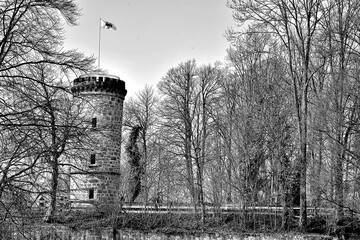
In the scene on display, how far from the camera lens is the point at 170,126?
99.6 feet

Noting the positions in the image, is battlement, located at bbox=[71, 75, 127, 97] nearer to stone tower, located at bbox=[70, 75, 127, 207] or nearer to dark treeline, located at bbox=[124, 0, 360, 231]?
stone tower, located at bbox=[70, 75, 127, 207]

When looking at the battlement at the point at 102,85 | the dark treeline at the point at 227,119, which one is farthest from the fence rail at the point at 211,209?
the battlement at the point at 102,85

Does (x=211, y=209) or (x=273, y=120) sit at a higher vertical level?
(x=273, y=120)

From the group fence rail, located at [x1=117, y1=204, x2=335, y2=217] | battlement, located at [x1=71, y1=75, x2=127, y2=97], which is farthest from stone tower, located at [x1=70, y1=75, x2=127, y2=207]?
fence rail, located at [x1=117, y1=204, x2=335, y2=217]

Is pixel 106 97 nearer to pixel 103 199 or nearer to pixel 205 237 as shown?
pixel 103 199

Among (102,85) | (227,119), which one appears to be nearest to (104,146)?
(102,85)

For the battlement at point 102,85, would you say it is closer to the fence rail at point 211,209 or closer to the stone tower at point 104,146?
the stone tower at point 104,146

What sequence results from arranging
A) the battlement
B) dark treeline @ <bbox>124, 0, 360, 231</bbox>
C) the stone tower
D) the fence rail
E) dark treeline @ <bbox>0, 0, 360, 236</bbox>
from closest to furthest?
dark treeline @ <bbox>0, 0, 360, 236</bbox> < dark treeline @ <bbox>124, 0, 360, 231</bbox> < the fence rail < the stone tower < the battlement

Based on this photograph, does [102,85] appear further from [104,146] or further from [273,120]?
[273,120]

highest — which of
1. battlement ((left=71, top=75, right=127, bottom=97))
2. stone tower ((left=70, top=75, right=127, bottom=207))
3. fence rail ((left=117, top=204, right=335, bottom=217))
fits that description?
battlement ((left=71, top=75, right=127, bottom=97))

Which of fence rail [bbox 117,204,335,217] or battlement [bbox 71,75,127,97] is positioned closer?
fence rail [bbox 117,204,335,217]

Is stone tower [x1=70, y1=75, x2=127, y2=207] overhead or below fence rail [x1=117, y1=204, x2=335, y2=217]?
overhead

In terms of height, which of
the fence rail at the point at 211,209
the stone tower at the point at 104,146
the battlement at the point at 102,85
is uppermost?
the battlement at the point at 102,85

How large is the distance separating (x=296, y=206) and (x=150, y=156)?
430 inches
